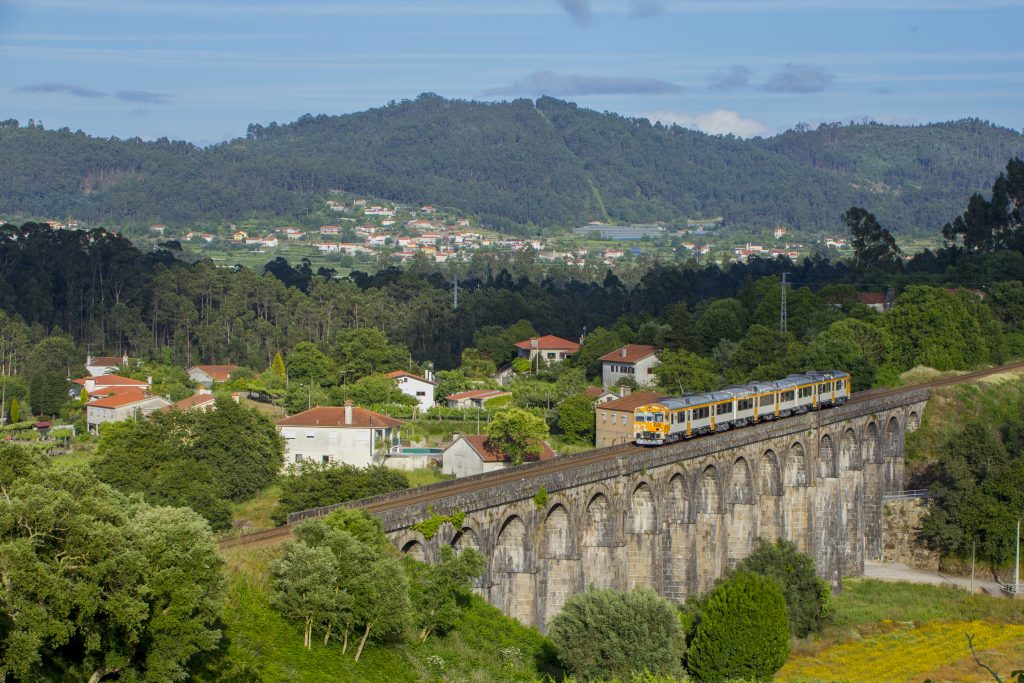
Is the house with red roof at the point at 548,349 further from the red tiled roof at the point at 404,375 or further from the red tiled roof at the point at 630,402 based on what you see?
the red tiled roof at the point at 630,402

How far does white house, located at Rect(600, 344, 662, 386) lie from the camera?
119188 millimetres

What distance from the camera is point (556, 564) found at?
56.6 meters

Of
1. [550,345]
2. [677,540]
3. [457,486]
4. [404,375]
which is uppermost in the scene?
[550,345]

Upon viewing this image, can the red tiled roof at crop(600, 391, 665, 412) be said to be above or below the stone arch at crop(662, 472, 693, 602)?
above

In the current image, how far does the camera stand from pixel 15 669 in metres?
28.8

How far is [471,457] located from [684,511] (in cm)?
2460

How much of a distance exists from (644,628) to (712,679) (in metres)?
4.31

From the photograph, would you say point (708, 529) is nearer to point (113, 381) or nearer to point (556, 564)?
point (556, 564)

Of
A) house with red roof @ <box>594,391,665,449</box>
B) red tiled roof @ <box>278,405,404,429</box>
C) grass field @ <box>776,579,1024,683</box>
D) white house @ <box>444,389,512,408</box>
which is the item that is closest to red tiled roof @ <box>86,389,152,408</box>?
red tiled roof @ <box>278,405,404,429</box>

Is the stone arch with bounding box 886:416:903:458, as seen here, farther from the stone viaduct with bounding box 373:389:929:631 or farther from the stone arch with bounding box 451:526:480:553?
the stone arch with bounding box 451:526:480:553

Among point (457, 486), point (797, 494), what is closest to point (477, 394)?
point (797, 494)

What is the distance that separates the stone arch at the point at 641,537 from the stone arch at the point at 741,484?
821 centimetres

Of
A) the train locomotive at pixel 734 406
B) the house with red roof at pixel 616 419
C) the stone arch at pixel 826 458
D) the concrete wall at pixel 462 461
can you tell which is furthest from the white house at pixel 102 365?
the stone arch at pixel 826 458

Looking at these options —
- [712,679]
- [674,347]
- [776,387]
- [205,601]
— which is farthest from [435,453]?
[205,601]
